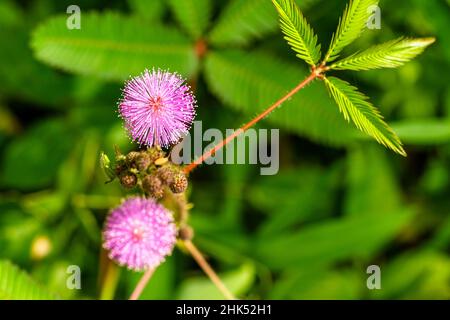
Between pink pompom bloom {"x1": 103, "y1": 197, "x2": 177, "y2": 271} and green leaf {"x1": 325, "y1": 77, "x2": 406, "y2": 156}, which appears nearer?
green leaf {"x1": 325, "y1": 77, "x2": 406, "y2": 156}

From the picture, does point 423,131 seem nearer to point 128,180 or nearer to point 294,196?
point 294,196

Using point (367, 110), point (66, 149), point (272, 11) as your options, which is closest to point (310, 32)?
point (367, 110)

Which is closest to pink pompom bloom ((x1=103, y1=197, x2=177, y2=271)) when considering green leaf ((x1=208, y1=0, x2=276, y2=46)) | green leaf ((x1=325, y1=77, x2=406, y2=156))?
green leaf ((x1=325, y1=77, x2=406, y2=156))

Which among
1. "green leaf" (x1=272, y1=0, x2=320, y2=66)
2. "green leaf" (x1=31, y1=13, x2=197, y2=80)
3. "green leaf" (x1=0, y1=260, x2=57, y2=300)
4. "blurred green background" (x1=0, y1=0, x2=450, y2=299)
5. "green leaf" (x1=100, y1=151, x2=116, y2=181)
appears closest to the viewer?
"green leaf" (x1=272, y1=0, x2=320, y2=66)

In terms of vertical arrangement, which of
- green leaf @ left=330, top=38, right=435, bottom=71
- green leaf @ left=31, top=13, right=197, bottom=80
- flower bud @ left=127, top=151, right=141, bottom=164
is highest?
green leaf @ left=31, top=13, right=197, bottom=80

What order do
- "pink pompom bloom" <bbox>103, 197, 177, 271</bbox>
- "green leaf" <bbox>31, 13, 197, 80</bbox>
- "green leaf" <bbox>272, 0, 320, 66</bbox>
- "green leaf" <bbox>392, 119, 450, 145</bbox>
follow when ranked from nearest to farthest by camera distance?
"green leaf" <bbox>272, 0, 320, 66</bbox>
"pink pompom bloom" <bbox>103, 197, 177, 271</bbox>
"green leaf" <bbox>31, 13, 197, 80</bbox>
"green leaf" <bbox>392, 119, 450, 145</bbox>

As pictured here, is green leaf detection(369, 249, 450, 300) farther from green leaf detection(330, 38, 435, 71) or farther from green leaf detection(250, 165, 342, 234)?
green leaf detection(330, 38, 435, 71)

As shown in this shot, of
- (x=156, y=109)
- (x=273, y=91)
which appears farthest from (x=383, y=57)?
(x=273, y=91)
